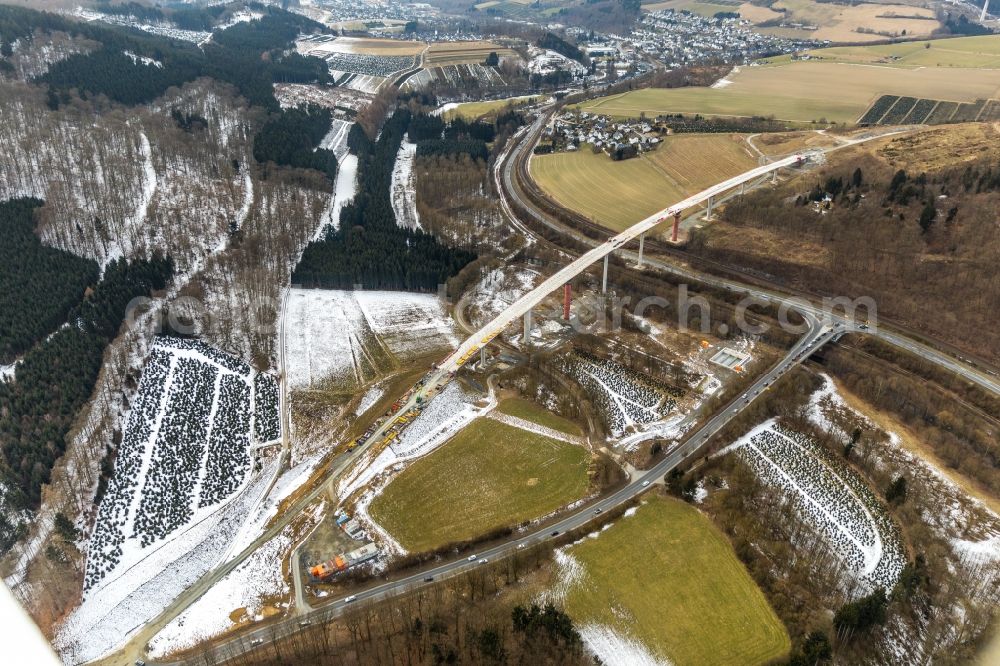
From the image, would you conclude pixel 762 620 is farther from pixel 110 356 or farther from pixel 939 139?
pixel 939 139

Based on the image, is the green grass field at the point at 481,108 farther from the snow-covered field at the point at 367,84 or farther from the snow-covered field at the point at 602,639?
the snow-covered field at the point at 602,639

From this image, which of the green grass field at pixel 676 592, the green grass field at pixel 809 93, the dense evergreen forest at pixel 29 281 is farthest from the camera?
the green grass field at pixel 809 93

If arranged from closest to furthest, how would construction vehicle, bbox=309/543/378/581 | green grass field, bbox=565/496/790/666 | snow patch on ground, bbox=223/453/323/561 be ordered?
green grass field, bbox=565/496/790/666 < construction vehicle, bbox=309/543/378/581 < snow patch on ground, bbox=223/453/323/561

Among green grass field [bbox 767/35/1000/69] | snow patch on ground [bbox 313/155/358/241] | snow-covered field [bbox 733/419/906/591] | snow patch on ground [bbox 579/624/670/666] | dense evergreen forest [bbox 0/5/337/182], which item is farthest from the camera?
green grass field [bbox 767/35/1000/69]

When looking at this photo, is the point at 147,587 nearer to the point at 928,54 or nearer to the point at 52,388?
the point at 52,388

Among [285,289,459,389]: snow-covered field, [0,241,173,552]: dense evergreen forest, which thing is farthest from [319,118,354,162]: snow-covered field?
[0,241,173,552]: dense evergreen forest

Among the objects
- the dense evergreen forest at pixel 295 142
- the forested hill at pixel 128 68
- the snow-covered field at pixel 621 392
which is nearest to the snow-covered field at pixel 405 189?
the dense evergreen forest at pixel 295 142

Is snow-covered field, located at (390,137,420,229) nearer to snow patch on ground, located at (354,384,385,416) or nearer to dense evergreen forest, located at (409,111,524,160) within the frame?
dense evergreen forest, located at (409,111,524,160)
